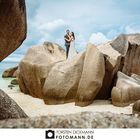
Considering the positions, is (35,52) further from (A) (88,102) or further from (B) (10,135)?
(B) (10,135)

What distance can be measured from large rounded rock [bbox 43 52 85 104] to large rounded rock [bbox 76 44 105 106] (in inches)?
2.6

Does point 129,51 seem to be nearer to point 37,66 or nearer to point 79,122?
point 37,66

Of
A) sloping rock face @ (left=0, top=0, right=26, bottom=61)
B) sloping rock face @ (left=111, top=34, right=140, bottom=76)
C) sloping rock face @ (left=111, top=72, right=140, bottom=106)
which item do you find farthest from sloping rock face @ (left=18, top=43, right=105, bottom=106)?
sloping rock face @ (left=0, top=0, right=26, bottom=61)

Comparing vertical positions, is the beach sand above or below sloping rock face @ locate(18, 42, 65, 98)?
below

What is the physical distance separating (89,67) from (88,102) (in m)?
0.45

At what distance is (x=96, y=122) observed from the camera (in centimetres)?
158

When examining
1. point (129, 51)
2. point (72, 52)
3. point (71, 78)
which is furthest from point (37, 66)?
point (129, 51)

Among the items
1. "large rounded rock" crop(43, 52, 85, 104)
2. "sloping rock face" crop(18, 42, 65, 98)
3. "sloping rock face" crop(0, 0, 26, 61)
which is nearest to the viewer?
"sloping rock face" crop(0, 0, 26, 61)

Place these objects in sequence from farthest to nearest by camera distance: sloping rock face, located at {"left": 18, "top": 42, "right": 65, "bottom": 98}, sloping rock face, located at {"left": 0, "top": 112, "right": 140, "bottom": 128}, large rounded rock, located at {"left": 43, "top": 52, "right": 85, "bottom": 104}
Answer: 1. sloping rock face, located at {"left": 18, "top": 42, "right": 65, "bottom": 98}
2. large rounded rock, located at {"left": 43, "top": 52, "right": 85, "bottom": 104}
3. sloping rock face, located at {"left": 0, "top": 112, "right": 140, "bottom": 128}

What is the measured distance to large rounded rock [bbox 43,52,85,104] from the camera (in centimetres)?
459

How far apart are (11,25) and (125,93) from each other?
3.12 meters

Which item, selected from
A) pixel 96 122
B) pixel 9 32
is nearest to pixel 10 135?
pixel 96 122

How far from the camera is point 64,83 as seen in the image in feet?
15.1

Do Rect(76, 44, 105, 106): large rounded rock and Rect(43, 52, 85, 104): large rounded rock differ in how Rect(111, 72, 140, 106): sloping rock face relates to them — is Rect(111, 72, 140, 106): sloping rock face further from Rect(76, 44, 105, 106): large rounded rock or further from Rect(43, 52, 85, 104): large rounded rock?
Rect(43, 52, 85, 104): large rounded rock
